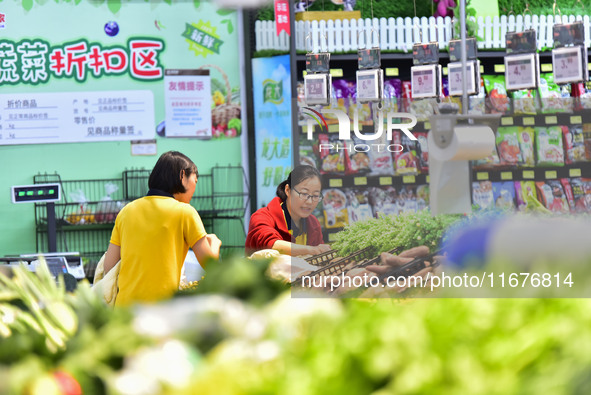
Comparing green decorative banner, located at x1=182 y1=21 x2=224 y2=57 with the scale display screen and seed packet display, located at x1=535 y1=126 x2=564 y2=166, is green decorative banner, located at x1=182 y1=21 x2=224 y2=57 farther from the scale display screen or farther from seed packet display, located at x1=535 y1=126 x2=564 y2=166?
seed packet display, located at x1=535 y1=126 x2=564 y2=166

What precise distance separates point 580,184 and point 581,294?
869 millimetres

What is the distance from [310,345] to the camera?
43.3 inches

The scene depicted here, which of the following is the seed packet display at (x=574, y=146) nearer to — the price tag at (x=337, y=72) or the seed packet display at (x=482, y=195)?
the seed packet display at (x=482, y=195)

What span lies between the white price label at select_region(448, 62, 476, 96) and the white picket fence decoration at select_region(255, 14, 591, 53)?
63.8 inches

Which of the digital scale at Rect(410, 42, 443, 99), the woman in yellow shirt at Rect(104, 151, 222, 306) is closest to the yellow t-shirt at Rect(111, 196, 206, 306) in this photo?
the woman in yellow shirt at Rect(104, 151, 222, 306)

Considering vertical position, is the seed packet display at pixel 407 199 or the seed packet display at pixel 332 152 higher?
the seed packet display at pixel 332 152

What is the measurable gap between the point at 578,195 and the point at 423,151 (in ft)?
1.42

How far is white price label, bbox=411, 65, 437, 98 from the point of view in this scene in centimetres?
463

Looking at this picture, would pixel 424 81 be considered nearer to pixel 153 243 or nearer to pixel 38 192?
pixel 153 243

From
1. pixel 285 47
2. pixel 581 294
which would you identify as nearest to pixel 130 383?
pixel 581 294

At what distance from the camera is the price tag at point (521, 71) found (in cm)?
417

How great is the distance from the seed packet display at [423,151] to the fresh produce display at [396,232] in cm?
13

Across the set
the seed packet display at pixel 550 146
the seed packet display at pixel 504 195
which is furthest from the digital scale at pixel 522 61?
the seed packet display at pixel 504 195

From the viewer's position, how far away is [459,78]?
4.67 metres
